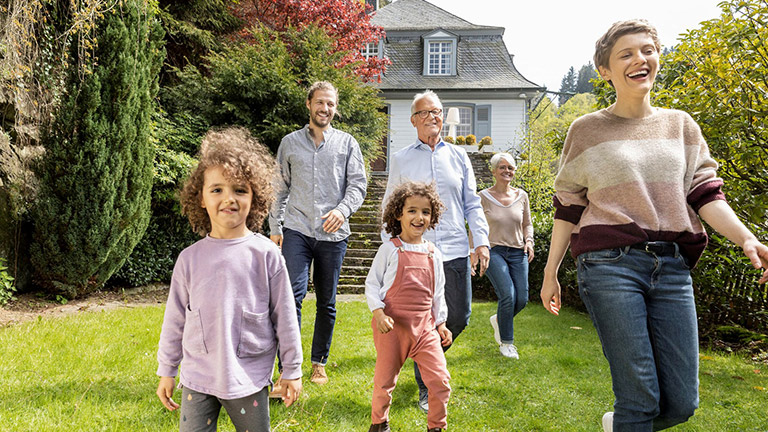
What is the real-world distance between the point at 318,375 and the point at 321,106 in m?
2.16

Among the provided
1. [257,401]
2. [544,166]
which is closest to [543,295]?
[257,401]

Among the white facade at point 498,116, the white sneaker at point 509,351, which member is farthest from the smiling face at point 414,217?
the white facade at point 498,116

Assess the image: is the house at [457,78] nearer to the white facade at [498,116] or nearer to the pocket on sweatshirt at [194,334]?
the white facade at [498,116]

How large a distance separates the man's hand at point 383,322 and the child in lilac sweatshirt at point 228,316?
2.72 ft

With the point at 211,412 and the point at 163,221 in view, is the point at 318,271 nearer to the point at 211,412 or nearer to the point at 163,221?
the point at 211,412

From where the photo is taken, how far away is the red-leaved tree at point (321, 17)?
1434 cm

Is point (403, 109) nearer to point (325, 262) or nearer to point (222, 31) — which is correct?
point (222, 31)

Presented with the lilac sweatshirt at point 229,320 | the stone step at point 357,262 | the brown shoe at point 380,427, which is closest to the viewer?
the lilac sweatshirt at point 229,320

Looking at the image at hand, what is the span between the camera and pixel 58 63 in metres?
6.93

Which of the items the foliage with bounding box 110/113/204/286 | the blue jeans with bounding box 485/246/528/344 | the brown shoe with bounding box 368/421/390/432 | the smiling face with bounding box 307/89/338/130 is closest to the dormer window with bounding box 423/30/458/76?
the foliage with bounding box 110/113/204/286

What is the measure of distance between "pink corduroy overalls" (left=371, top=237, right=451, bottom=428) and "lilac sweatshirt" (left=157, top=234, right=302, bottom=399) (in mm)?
992

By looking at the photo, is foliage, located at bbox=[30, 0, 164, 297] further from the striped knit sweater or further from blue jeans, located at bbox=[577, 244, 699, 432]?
blue jeans, located at bbox=[577, 244, 699, 432]

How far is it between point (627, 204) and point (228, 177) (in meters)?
1.72

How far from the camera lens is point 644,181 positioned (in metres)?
2.17
